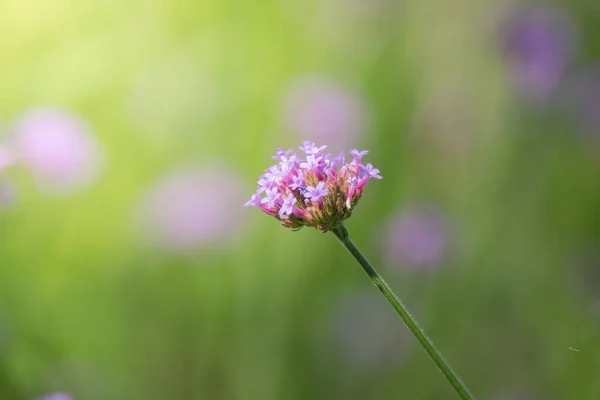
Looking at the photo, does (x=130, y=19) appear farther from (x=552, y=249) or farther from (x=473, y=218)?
(x=552, y=249)

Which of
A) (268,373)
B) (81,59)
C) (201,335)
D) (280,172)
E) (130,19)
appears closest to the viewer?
(280,172)

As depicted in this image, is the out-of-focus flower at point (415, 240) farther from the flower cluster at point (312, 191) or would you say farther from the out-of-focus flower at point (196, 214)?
the flower cluster at point (312, 191)

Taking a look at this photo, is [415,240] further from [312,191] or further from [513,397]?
[312,191]

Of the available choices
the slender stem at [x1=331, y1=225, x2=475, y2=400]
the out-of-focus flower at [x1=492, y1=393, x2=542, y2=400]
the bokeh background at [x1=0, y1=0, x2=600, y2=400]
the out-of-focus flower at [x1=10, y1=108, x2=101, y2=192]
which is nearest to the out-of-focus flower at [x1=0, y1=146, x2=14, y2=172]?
the bokeh background at [x1=0, y1=0, x2=600, y2=400]

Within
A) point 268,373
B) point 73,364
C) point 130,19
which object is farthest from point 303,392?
point 130,19

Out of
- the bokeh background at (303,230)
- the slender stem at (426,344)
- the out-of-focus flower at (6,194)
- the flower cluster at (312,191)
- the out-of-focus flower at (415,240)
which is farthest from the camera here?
the out-of-focus flower at (415,240)

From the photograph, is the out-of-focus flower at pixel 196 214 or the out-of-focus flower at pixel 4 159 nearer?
the out-of-focus flower at pixel 4 159

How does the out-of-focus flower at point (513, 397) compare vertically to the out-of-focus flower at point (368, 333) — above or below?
below

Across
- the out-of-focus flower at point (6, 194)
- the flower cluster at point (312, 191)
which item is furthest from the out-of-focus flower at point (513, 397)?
the out-of-focus flower at point (6, 194)
